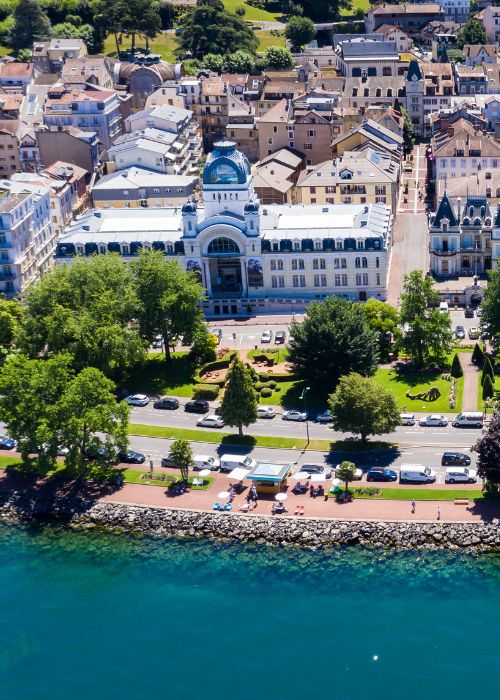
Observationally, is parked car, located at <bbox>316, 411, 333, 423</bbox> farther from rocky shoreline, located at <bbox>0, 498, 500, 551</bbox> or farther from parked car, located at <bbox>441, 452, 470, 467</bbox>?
rocky shoreline, located at <bbox>0, 498, 500, 551</bbox>

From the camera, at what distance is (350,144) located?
184 metres

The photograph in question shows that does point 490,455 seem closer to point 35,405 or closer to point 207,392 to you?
point 207,392

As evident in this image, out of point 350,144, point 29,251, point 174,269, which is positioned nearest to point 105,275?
point 174,269

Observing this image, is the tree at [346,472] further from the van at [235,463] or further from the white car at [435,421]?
the white car at [435,421]

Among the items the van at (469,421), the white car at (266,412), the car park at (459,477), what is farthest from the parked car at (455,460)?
the white car at (266,412)

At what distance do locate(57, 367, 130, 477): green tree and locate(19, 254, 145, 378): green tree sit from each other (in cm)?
1102

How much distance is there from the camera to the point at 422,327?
12362 cm

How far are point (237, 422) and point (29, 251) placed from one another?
53885 millimetres

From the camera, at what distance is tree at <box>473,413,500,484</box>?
99125 millimetres

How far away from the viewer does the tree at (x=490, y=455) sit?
325 ft

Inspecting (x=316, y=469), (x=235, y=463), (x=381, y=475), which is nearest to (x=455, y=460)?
(x=381, y=475)

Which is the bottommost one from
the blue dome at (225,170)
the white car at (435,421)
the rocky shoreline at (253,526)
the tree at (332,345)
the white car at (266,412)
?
the rocky shoreline at (253,526)

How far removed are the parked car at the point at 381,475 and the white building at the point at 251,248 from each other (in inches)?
1714

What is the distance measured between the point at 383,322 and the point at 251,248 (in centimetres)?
2469
